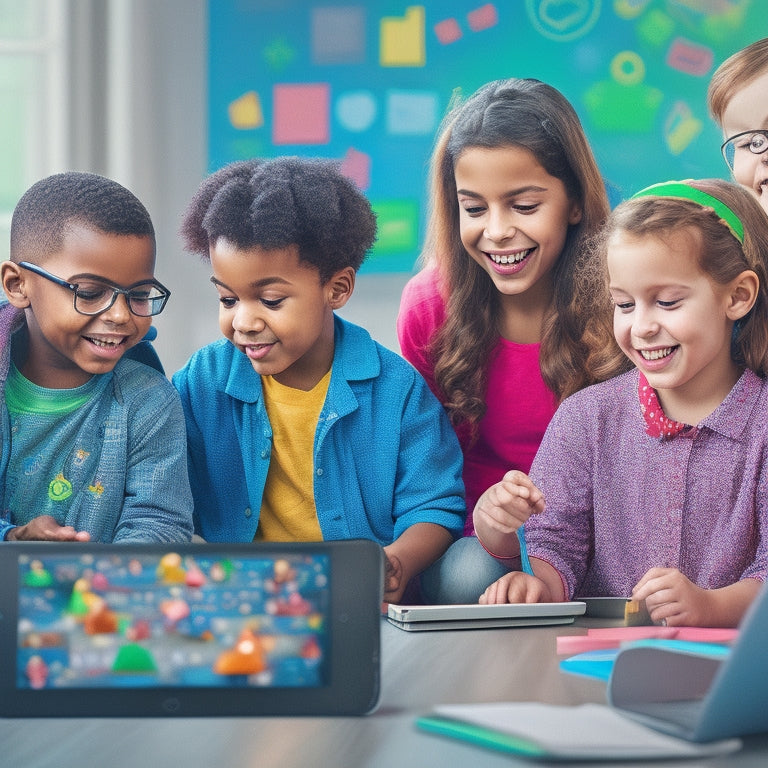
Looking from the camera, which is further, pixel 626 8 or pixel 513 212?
pixel 626 8

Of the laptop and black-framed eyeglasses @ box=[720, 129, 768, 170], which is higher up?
black-framed eyeglasses @ box=[720, 129, 768, 170]

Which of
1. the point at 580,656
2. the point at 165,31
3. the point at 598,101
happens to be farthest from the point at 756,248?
the point at 165,31

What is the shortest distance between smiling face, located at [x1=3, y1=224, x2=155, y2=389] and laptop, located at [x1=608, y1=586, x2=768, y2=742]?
903 millimetres

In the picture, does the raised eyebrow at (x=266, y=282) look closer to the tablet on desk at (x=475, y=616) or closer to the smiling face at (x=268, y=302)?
the smiling face at (x=268, y=302)

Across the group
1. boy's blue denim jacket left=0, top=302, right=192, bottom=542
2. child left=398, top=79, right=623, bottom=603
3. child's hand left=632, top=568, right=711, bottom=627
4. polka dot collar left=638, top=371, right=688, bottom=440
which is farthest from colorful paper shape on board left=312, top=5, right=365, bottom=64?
child's hand left=632, top=568, right=711, bottom=627

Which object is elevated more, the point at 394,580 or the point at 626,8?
the point at 626,8

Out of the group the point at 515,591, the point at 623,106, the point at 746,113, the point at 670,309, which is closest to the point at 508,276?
the point at 670,309

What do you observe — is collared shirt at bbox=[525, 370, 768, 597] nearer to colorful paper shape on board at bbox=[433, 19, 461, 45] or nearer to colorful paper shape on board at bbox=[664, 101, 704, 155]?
colorful paper shape on board at bbox=[664, 101, 704, 155]

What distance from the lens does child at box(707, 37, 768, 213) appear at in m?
1.48

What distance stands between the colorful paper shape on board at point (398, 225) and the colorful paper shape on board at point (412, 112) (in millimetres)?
164

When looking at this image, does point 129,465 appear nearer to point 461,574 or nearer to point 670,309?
point 461,574

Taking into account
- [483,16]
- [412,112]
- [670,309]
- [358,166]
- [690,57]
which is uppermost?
[483,16]

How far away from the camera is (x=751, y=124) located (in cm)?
152

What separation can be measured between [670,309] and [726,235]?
0.12 meters
